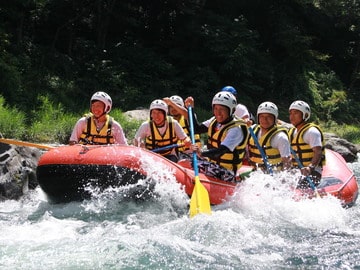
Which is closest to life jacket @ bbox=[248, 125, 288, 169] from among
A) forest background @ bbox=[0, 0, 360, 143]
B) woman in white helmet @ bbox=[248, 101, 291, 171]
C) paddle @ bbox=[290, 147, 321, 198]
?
woman in white helmet @ bbox=[248, 101, 291, 171]

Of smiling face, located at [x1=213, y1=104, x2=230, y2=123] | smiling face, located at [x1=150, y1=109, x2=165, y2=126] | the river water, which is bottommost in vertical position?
the river water

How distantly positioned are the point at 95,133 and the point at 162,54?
11.8 meters

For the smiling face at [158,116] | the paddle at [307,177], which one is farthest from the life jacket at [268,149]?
the smiling face at [158,116]

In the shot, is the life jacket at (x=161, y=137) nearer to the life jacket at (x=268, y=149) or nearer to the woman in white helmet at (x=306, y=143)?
the life jacket at (x=268, y=149)

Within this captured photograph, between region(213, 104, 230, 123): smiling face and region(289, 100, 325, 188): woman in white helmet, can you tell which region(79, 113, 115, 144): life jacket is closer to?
region(213, 104, 230, 123): smiling face

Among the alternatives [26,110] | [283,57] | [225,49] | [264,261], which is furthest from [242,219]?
[283,57]

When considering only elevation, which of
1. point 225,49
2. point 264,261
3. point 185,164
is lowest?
point 264,261

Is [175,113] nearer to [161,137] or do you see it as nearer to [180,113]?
[180,113]

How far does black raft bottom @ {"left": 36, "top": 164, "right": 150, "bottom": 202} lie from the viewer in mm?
5270

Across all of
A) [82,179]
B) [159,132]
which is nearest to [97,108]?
[159,132]

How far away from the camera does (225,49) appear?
650 inches

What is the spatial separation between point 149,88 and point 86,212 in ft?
34.7

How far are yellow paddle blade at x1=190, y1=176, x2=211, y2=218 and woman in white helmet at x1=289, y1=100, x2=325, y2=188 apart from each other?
1704 millimetres

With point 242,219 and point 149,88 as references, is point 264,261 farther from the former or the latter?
point 149,88
